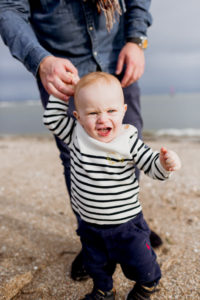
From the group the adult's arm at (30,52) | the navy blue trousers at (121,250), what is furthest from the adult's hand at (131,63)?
the navy blue trousers at (121,250)

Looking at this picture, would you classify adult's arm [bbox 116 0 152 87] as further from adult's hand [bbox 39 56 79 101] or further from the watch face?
adult's hand [bbox 39 56 79 101]

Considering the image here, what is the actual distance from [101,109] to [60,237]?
200cm

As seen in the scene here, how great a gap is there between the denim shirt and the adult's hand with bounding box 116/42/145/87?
0.19m

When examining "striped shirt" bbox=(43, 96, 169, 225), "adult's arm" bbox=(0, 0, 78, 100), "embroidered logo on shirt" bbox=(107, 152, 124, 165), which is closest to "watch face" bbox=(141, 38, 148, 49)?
"adult's arm" bbox=(0, 0, 78, 100)

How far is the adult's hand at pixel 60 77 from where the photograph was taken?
182 centimetres

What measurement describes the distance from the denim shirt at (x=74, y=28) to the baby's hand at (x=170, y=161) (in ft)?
3.75

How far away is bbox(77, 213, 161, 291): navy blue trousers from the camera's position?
1.82 metres

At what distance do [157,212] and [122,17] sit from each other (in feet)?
7.98

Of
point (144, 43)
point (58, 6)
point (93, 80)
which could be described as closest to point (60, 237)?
point (93, 80)

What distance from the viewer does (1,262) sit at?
2.66 meters

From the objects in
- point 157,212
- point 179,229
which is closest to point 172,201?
point 157,212

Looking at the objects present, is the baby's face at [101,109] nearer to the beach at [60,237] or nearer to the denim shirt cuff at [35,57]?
the denim shirt cuff at [35,57]

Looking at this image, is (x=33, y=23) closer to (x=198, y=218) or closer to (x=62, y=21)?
(x=62, y=21)

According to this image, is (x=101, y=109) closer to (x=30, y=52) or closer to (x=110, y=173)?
(x=110, y=173)
